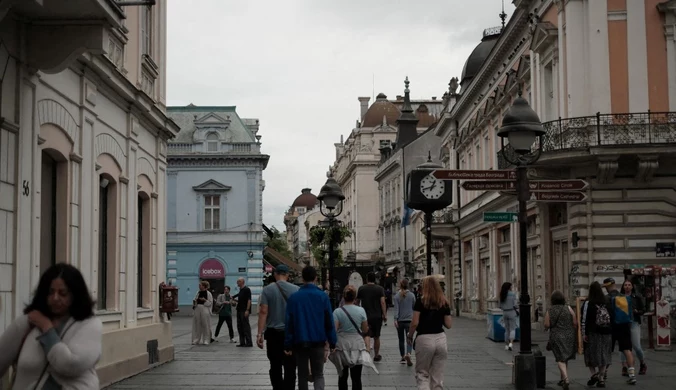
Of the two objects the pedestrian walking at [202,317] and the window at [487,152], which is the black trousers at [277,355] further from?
the window at [487,152]

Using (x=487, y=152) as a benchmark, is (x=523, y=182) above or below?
below

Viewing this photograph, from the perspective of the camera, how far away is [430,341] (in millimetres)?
12266

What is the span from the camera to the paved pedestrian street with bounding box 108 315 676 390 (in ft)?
53.3

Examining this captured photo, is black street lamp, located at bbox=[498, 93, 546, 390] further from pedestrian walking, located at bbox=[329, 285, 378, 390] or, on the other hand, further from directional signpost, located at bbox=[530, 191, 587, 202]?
pedestrian walking, located at bbox=[329, 285, 378, 390]

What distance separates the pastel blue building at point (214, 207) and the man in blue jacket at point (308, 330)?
49213 mm

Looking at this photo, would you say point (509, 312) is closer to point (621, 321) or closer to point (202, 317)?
point (621, 321)

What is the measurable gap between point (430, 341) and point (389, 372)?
21.6ft

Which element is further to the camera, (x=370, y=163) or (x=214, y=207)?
(x=370, y=163)

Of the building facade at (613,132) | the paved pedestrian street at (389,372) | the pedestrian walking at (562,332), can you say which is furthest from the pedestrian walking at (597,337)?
the building facade at (613,132)

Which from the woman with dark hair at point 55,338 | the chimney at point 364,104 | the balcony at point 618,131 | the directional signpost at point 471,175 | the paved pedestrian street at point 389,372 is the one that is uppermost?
the chimney at point 364,104

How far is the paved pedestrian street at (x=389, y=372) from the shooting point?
16.2m

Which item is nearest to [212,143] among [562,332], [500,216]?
[500,216]

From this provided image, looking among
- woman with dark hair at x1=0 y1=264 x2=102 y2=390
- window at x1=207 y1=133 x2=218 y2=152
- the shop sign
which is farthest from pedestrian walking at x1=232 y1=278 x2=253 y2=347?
window at x1=207 y1=133 x2=218 y2=152

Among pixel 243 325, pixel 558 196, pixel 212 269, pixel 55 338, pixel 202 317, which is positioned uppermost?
pixel 558 196
